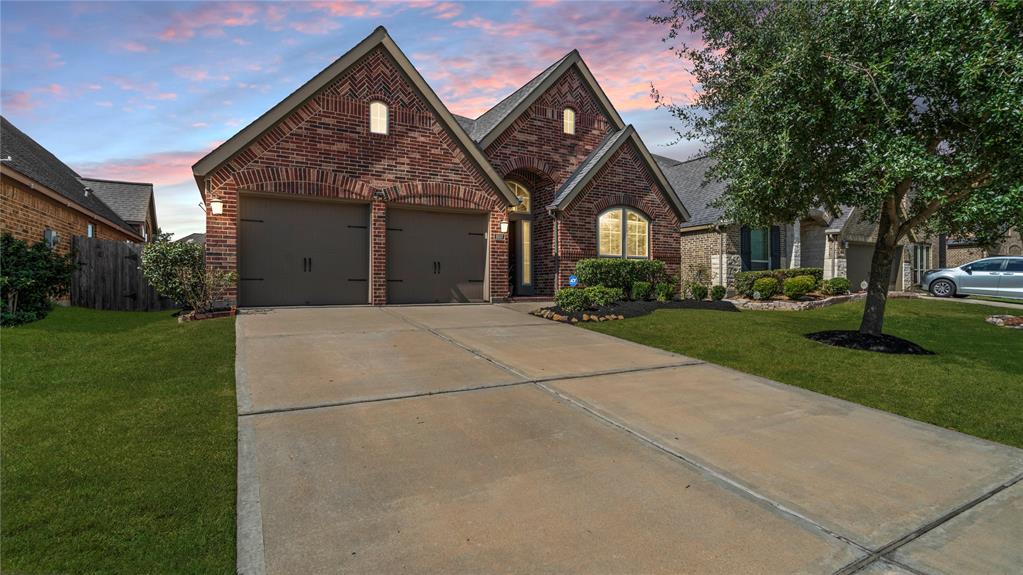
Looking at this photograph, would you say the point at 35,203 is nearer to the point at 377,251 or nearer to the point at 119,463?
the point at 377,251

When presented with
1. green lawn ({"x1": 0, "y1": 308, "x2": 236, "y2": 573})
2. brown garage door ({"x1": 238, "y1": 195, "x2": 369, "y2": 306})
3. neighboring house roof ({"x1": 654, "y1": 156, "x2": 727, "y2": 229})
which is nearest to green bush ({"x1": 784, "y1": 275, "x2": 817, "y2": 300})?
neighboring house roof ({"x1": 654, "y1": 156, "x2": 727, "y2": 229})

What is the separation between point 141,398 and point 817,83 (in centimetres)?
1020

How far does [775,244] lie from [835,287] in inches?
134

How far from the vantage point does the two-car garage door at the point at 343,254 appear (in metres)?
10.6

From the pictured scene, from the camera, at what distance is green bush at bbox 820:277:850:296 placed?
54.4 ft

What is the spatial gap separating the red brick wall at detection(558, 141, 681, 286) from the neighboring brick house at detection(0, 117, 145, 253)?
587 inches

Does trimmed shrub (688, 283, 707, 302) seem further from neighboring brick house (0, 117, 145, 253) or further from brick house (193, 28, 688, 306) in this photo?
neighboring brick house (0, 117, 145, 253)

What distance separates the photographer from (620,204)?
15703 millimetres

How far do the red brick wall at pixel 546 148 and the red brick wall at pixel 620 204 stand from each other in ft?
2.23

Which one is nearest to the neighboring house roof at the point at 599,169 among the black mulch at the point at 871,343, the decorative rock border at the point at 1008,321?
the black mulch at the point at 871,343

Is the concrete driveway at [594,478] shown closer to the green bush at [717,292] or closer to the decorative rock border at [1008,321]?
the decorative rock border at [1008,321]

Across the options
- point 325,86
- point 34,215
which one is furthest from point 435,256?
point 34,215

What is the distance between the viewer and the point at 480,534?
96.3 inches

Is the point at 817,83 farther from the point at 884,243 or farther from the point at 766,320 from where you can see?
the point at 766,320
